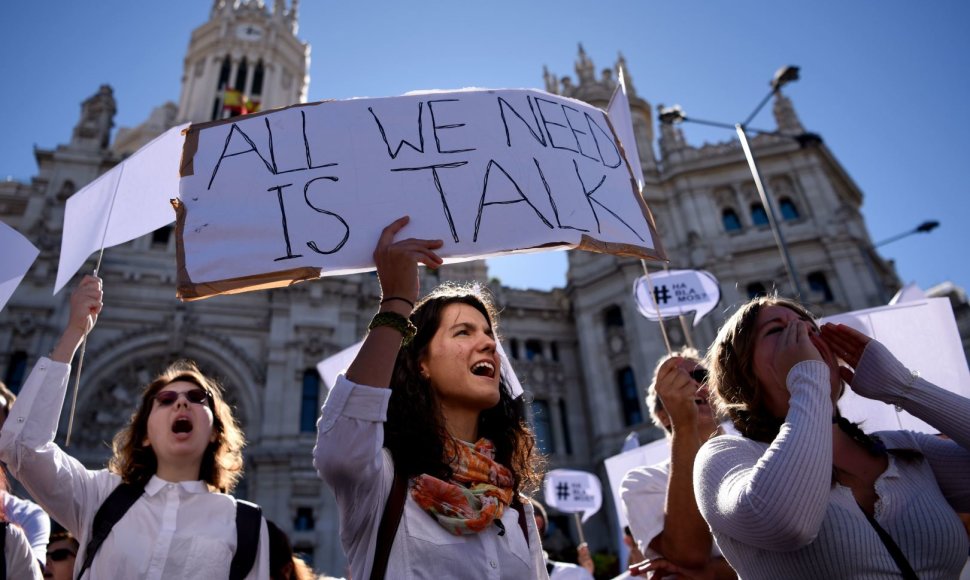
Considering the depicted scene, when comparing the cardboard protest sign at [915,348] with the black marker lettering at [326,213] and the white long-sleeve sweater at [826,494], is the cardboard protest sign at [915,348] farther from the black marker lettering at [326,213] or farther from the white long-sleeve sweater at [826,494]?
the black marker lettering at [326,213]

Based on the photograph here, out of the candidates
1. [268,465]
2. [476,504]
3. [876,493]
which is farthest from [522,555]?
[268,465]

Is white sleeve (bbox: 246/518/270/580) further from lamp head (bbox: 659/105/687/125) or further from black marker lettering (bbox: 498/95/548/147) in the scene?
lamp head (bbox: 659/105/687/125)

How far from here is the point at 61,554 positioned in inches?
189

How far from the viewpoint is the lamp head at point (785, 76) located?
13.9 m

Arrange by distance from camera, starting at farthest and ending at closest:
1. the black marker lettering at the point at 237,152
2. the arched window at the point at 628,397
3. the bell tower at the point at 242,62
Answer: the bell tower at the point at 242,62 < the arched window at the point at 628,397 < the black marker lettering at the point at 237,152

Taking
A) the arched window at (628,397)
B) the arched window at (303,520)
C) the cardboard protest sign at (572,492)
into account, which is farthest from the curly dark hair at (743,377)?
the arched window at (628,397)

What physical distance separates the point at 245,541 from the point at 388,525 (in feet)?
4.76

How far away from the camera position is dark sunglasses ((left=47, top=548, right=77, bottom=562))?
4.75 meters

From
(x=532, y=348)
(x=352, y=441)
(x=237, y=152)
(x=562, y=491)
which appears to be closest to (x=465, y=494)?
(x=352, y=441)

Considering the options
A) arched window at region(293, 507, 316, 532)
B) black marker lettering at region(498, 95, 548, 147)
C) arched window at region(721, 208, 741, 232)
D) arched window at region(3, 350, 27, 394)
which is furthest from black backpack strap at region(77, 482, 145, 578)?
arched window at region(721, 208, 741, 232)

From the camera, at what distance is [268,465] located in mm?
20656

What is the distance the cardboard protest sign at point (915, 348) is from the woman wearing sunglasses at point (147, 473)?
15.1ft

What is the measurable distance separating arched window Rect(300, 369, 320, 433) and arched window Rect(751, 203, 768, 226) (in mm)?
17878

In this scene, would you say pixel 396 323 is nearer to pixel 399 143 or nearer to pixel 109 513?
pixel 399 143
